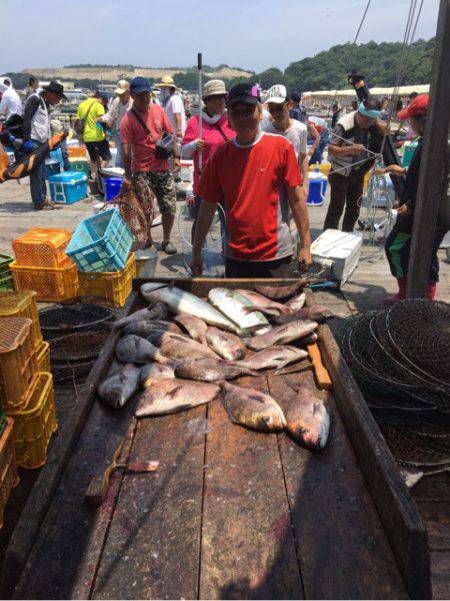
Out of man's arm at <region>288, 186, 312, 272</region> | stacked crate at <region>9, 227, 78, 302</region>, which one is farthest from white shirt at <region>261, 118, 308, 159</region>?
stacked crate at <region>9, 227, 78, 302</region>

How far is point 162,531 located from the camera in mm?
1521

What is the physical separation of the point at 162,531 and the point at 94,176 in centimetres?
1245

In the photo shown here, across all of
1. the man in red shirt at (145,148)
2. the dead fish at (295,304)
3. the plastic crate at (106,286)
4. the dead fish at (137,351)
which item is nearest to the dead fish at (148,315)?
the dead fish at (137,351)

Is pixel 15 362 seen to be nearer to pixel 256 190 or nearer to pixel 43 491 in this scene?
pixel 43 491

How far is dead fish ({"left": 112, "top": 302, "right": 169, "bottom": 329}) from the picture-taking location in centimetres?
284

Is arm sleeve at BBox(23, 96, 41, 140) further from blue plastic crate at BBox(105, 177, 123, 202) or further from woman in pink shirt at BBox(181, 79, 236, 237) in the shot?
woman in pink shirt at BBox(181, 79, 236, 237)

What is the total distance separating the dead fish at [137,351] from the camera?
8.23 ft

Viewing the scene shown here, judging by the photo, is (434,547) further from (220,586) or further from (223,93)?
(223,93)

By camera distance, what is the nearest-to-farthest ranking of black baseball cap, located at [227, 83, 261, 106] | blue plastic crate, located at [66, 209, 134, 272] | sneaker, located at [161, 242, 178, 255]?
black baseball cap, located at [227, 83, 261, 106] → blue plastic crate, located at [66, 209, 134, 272] → sneaker, located at [161, 242, 178, 255]

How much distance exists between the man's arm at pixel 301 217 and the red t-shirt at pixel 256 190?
0.26ft

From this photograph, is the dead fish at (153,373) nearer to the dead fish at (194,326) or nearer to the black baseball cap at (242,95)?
the dead fish at (194,326)

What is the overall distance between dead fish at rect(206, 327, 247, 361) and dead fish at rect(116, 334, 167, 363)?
0.33m

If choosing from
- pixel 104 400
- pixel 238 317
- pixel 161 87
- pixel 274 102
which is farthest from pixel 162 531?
pixel 161 87

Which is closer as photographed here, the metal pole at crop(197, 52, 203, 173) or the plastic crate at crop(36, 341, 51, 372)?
the plastic crate at crop(36, 341, 51, 372)
